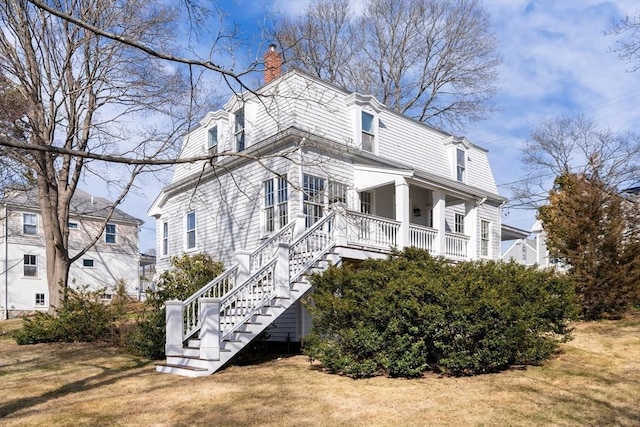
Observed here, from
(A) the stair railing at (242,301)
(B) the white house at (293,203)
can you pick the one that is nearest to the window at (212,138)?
(B) the white house at (293,203)

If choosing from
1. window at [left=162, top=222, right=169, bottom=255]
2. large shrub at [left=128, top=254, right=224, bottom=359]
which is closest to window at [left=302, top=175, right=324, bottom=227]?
large shrub at [left=128, top=254, right=224, bottom=359]

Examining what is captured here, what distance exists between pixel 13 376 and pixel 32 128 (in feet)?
27.8

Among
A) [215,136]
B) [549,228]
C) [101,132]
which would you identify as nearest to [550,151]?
[549,228]

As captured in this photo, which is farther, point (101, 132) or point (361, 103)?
point (101, 132)

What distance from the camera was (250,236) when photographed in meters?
15.2

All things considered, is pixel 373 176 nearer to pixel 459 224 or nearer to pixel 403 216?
pixel 403 216

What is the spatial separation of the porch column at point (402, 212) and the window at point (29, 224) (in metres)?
24.1

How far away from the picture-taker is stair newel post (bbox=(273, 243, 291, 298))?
10984 mm

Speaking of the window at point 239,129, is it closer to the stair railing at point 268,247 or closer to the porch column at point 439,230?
the stair railing at point 268,247

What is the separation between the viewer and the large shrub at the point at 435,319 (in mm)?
8719

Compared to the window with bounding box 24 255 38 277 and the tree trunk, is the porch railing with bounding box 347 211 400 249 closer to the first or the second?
the tree trunk

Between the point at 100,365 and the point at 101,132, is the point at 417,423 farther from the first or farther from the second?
the point at 101,132

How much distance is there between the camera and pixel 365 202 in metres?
16.1

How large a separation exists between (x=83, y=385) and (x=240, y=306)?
122 inches
